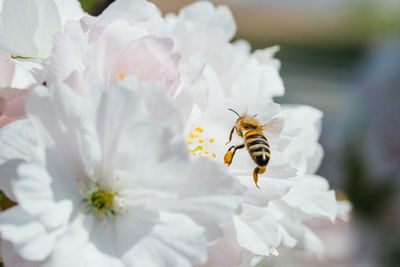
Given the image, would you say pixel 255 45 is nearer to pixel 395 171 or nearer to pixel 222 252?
pixel 395 171

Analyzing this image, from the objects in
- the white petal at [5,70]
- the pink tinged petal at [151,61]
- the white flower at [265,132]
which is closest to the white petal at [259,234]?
the white flower at [265,132]

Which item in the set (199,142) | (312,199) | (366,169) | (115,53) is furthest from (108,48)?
(366,169)

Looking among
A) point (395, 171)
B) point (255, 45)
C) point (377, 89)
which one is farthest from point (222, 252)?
point (255, 45)

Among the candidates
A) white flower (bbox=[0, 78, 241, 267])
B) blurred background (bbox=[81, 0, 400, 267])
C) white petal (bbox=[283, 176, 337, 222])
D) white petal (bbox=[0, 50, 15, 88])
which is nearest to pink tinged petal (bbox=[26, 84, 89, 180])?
white flower (bbox=[0, 78, 241, 267])

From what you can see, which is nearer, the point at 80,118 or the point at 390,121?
the point at 80,118

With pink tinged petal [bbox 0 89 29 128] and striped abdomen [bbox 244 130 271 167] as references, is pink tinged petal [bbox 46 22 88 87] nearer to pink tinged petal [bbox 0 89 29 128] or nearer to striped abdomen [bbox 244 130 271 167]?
pink tinged petal [bbox 0 89 29 128]

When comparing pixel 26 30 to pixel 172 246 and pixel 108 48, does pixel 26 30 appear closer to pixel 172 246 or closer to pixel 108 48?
pixel 108 48

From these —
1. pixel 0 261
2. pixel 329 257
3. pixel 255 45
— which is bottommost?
pixel 255 45
